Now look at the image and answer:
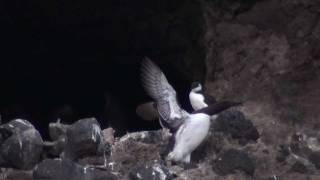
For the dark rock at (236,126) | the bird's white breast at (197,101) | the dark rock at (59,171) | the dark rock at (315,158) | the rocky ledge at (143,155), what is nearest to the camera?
the dark rock at (59,171)

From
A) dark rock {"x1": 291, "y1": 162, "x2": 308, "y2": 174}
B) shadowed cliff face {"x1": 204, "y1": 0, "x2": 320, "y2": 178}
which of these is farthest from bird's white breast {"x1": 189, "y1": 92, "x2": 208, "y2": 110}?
dark rock {"x1": 291, "y1": 162, "x2": 308, "y2": 174}

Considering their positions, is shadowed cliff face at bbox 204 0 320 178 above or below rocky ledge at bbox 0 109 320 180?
above

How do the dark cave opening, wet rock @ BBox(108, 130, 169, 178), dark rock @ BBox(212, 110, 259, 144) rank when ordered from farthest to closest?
the dark cave opening
dark rock @ BBox(212, 110, 259, 144)
wet rock @ BBox(108, 130, 169, 178)

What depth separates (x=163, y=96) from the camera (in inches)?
276

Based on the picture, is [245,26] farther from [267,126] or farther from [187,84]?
[187,84]

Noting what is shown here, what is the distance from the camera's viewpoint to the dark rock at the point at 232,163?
6695mm

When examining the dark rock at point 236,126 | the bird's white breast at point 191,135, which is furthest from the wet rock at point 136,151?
the dark rock at point 236,126

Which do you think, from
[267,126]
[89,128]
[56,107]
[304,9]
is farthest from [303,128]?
[56,107]

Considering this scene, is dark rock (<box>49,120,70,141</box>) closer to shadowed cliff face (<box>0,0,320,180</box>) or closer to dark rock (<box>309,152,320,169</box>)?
shadowed cliff face (<box>0,0,320,180</box>)

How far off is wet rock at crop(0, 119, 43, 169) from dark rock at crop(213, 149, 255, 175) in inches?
54.3

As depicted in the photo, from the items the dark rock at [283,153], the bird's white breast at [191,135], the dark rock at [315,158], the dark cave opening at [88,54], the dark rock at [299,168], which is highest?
the dark cave opening at [88,54]

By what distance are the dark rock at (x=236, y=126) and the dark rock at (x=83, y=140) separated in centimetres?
105

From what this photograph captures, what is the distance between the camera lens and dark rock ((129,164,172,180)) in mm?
6371

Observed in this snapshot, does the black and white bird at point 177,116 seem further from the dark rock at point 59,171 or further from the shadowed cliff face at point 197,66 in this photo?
the dark rock at point 59,171
